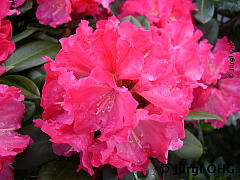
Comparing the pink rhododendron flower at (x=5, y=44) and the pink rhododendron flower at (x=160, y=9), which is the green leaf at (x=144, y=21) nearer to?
the pink rhododendron flower at (x=160, y=9)

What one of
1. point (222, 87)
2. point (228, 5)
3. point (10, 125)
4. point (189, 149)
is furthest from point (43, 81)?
point (228, 5)

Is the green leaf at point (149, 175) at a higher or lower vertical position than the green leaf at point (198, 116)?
lower

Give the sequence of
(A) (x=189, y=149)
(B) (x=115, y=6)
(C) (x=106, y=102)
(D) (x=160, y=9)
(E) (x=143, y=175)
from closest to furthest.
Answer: (C) (x=106, y=102) → (E) (x=143, y=175) → (A) (x=189, y=149) → (D) (x=160, y=9) → (B) (x=115, y=6)

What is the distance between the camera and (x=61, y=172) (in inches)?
25.7

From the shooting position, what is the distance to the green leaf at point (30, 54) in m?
0.79

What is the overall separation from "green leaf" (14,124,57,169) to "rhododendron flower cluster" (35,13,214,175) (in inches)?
5.2

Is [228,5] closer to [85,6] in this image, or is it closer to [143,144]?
[85,6]

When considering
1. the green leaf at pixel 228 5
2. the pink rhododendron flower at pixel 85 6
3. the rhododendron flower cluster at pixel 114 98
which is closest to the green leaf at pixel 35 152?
the rhododendron flower cluster at pixel 114 98

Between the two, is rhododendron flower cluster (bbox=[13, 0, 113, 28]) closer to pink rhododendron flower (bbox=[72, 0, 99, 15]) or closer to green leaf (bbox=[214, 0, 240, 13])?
pink rhododendron flower (bbox=[72, 0, 99, 15])

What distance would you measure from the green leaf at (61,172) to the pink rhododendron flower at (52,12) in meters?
0.45

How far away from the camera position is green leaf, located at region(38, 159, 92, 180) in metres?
0.64

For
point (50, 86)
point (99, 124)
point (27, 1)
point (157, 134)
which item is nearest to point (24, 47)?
point (27, 1)

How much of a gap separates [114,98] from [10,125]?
0.28 metres

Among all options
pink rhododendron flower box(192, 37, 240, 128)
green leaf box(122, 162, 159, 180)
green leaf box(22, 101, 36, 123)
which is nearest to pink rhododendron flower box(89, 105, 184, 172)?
green leaf box(122, 162, 159, 180)
